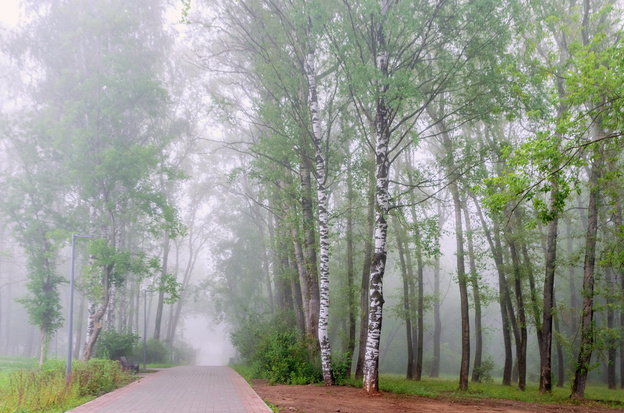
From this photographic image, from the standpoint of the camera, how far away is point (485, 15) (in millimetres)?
12430

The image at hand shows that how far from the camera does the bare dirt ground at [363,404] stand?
32.3ft

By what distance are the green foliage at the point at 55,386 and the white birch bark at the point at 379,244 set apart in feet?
25.7

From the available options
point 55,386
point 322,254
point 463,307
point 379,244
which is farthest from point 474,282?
point 55,386

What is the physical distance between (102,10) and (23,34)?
458 cm

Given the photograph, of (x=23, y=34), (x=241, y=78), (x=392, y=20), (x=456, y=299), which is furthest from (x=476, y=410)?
(x=456, y=299)

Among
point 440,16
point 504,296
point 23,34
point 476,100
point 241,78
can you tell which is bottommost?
point 504,296

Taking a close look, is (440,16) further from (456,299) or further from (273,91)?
(456,299)

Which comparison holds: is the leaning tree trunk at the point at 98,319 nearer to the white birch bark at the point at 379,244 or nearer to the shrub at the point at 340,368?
the shrub at the point at 340,368

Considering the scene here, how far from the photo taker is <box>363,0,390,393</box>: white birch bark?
1270 cm

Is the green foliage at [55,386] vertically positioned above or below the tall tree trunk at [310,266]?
below

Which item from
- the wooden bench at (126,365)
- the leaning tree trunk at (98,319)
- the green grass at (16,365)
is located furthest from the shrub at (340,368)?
the green grass at (16,365)

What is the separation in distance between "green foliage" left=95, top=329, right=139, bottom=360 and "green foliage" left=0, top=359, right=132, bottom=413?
358 inches

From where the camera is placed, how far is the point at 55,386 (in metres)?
11.3

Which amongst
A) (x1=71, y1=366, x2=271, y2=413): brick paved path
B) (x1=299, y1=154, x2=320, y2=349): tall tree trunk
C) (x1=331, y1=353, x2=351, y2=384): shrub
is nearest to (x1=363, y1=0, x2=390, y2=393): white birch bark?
(x1=331, y1=353, x2=351, y2=384): shrub
